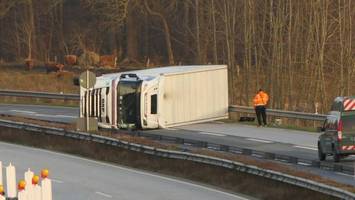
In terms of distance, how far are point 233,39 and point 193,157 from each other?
1213 inches

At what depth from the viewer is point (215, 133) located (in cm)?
3547

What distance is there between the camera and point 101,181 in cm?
2562

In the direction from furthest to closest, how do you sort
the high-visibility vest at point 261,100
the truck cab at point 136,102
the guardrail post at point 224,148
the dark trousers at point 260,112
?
the dark trousers at point 260,112 → the high-visibility vest at point 261,100 → the truck cab at point 136,102 → the guardrail post at point 224,148

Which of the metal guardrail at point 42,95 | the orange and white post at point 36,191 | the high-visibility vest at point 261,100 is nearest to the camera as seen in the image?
the orange and white post at point 36,191

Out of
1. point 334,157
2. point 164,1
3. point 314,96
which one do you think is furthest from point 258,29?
point 334,157

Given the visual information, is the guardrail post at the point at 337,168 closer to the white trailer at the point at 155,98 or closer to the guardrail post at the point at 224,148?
the guardrail post at the point at 224,148

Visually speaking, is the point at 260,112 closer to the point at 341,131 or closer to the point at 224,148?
the point at 224,148

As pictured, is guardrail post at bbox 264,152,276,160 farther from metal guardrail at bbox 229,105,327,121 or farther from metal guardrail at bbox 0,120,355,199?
metal guardrail at bbox 229,105,327,121

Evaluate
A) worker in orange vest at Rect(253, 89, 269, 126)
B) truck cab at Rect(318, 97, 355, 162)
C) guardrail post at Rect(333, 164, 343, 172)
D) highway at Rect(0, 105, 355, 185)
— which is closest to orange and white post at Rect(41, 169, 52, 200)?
highway at Rect(0, 105, 355, 185)

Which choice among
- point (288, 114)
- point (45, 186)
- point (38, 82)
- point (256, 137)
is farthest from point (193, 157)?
point (38, 82)

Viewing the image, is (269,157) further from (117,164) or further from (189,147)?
(117,164)

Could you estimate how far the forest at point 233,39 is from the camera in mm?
50906

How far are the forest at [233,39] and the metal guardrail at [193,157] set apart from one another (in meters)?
17.2

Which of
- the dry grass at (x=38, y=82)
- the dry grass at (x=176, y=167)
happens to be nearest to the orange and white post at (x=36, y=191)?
the dry grass at (x=176, y=167)
